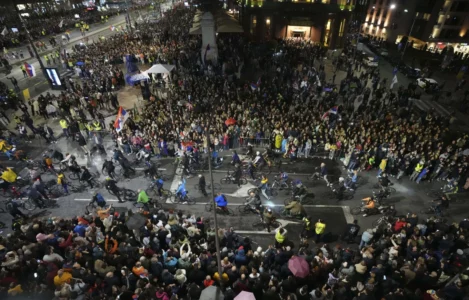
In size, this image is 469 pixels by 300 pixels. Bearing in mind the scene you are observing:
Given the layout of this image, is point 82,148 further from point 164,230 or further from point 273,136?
point 273,136

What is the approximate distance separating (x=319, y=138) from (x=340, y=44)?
35482 millimetres

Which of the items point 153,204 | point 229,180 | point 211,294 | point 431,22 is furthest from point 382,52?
point 211,294

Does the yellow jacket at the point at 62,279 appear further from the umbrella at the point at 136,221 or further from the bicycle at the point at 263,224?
the bicycle at the point at 263,224

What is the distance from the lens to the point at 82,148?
1973cm

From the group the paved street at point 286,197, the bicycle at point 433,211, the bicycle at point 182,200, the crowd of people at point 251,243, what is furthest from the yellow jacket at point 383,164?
the bicycle at point 182,200

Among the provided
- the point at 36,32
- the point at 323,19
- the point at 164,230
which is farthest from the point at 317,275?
the point at 36,32

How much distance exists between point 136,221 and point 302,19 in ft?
147

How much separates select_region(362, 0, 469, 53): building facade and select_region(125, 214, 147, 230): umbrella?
179 feet

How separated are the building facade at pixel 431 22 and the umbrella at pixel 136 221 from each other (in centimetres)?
5442

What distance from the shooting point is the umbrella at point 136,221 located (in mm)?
12195

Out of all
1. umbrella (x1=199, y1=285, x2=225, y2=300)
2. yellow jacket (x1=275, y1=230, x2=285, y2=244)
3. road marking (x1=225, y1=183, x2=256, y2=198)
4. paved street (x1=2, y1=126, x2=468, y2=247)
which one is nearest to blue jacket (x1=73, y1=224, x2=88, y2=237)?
paved street (x1=2, y1=126, x2=468, y2=247)

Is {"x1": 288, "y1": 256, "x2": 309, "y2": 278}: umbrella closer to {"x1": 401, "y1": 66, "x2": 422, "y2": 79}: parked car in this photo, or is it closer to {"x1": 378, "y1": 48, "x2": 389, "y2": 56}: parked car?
{"x1": 401, "y1": 66, "x2": 422, "y2": 79}: parked car

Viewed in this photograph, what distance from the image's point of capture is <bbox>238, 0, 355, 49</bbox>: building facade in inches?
1735

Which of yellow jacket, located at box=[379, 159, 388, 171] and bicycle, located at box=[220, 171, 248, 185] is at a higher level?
yellow jacket, located at box=[379, 159, 388, 171]
